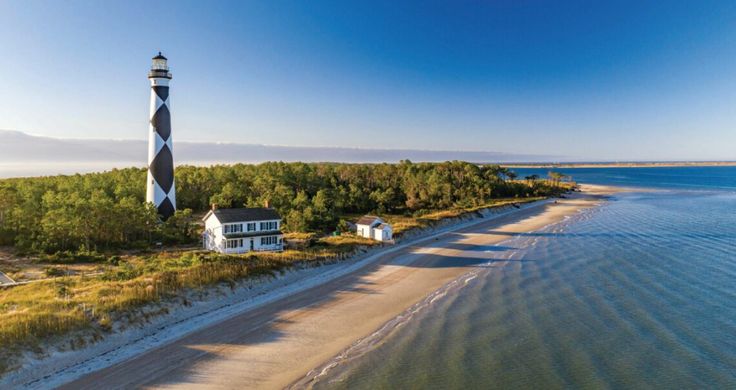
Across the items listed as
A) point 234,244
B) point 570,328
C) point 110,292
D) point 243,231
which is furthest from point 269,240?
point 570,328

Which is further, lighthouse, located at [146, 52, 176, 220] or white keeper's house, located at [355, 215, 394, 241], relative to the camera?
white keeper's house, located at [355, 215, 394, 241]

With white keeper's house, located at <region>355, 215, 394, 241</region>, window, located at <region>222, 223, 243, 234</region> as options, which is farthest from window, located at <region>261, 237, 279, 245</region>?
white keeper's house, located at <region>355, 215, 394, 241</region>

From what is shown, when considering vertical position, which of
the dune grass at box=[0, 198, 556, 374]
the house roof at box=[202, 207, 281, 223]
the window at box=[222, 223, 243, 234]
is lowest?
the dune grass at box=[0, 198, 556, 374]

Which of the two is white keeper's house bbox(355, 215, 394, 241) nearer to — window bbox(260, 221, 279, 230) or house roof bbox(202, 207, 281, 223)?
window bbox(260, 221, 279, 230)

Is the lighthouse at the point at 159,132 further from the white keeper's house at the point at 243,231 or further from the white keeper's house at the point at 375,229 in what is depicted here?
the white keeper's house at the point at 375,229

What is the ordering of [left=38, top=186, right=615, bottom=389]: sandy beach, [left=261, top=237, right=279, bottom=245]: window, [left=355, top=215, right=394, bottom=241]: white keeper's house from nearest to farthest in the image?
[left=38, top=186, right=615, bottom=389]: sandy beach, [left=261, top=237, right=279, bottom=245]: window, [left=355, top=215, right=394, bottom=241]: white keeper's house

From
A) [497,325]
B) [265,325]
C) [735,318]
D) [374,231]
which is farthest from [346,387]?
[374,231]

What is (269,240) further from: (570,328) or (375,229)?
(570,328)
